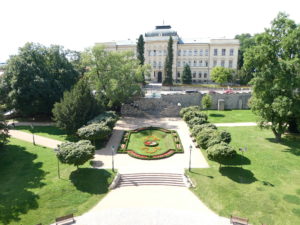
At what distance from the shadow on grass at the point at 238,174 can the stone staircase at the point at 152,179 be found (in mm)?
3979

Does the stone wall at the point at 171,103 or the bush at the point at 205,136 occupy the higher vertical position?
the stone wall at the point at 171,103

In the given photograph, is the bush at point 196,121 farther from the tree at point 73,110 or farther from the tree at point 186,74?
the tree at point 186,74

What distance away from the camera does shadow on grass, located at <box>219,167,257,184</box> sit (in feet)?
61.3

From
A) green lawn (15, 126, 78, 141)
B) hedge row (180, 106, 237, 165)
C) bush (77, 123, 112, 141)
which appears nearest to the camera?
hedge row (180, 106, 237, 165)

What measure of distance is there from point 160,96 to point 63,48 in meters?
20.0

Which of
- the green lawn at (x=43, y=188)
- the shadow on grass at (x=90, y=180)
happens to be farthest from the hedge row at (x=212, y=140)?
the shadow on grass at (x=90, y=180)

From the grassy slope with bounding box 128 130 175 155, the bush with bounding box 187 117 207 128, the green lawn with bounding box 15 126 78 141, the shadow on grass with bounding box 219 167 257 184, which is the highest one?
the bush with bounding box 187 117 207 128

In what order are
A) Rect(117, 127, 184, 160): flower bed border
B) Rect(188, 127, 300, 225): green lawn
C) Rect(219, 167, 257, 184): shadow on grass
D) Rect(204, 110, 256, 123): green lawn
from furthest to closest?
1. Rect(204, 110, 256, 123): green lawn
2. Rect(117, 127, 184, 160): flower bed border
3. Rect(219, 167, 257, 184): shadow on grass
4. Rect(188, 127, 300, 225): green lawn

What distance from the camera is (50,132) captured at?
30375 millimetres

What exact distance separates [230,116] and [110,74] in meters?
22.1

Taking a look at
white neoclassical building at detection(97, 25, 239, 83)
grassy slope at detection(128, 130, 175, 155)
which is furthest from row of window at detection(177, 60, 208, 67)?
grassy slope at detection(128, 130, 175, 155)

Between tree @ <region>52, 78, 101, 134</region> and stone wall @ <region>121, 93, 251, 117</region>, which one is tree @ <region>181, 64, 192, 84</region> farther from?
tree @ <region>52, 78, 101, 134</region>

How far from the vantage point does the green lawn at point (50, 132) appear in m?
28.3

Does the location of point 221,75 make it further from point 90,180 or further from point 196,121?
point 90,180
